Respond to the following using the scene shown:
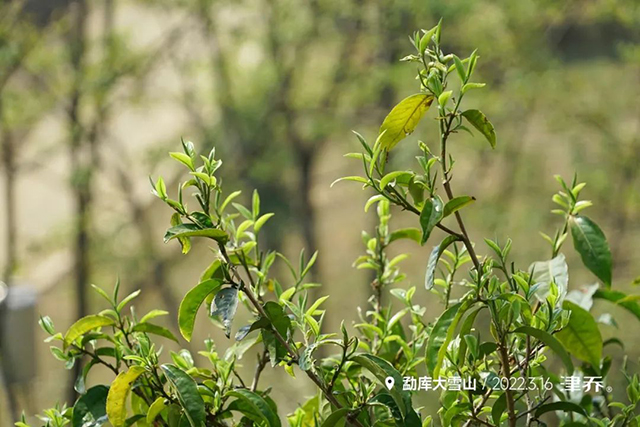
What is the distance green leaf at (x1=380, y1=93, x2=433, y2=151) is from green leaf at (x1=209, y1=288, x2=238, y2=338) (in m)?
0.15

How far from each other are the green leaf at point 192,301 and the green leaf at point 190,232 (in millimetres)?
39

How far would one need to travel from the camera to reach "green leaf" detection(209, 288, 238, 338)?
0.54 meters

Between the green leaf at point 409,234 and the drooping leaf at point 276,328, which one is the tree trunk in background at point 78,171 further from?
the drooping leaf at point 276,328

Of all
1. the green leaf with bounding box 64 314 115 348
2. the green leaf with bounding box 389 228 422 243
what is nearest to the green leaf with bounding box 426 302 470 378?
the green leaf with bounding box 389 228 422 243

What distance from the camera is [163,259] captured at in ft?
14.3

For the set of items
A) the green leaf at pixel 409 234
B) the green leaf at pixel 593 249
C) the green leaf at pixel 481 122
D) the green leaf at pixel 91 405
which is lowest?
the green leaf at pixel 91 405

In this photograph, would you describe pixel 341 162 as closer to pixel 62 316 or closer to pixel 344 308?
pixel 344 308

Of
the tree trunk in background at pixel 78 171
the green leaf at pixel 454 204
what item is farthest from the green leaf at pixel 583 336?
the tree trunk in background at pixel 78 171

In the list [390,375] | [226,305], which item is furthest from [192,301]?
[390,375]

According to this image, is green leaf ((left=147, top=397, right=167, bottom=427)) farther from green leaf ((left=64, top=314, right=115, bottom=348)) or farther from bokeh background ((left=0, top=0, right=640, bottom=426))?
bokeh background ((left=0, top=0, right=640, bottom=426))

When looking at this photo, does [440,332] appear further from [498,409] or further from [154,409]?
[154,409]

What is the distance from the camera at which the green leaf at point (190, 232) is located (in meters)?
0.53

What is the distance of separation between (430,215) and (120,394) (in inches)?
9.9

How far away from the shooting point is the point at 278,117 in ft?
13.8
